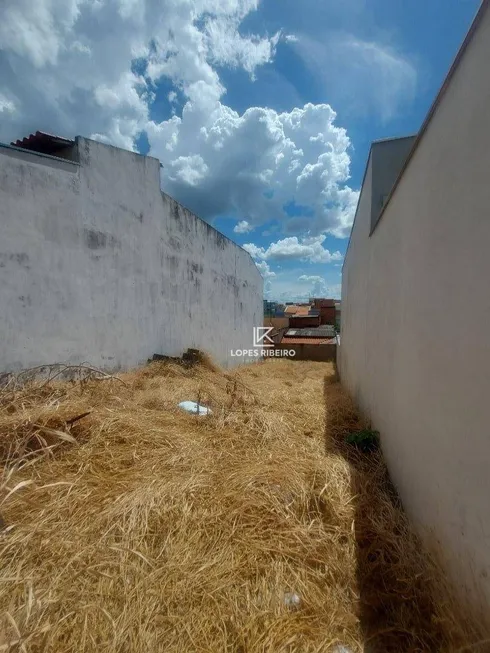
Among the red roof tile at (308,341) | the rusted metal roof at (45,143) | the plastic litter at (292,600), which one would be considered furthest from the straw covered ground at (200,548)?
the red roof tile at (308,341)

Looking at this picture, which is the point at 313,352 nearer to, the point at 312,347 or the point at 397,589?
the point at 312,347

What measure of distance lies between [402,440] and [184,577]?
173cm

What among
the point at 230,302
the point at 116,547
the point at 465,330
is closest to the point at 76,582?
the point at 116,547

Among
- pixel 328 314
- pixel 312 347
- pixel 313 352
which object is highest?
pixel 328 314

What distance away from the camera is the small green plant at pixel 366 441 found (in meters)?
3.19

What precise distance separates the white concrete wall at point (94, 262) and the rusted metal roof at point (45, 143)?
279 millimetres

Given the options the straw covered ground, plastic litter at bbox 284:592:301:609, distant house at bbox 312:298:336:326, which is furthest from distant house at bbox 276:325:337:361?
plastic litter at bbox 284:592:301:609

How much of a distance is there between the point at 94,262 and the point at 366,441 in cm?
550

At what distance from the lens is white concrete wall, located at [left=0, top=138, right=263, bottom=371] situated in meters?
4.75

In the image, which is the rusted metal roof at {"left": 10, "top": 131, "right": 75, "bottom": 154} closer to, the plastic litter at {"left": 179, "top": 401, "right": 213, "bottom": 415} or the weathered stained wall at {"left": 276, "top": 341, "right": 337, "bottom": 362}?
the plastic litter at {"left": 179, "top": 401, "right": 213, "bottom": 415}

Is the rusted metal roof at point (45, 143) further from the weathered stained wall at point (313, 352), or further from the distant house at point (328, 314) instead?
the distant house at point (328, 314)

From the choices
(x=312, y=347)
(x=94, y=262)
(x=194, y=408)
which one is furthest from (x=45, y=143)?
(x=312, y=347)

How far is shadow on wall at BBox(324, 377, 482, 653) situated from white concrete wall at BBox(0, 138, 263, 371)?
5178 millimetres

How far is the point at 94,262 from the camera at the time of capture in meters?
5.84
